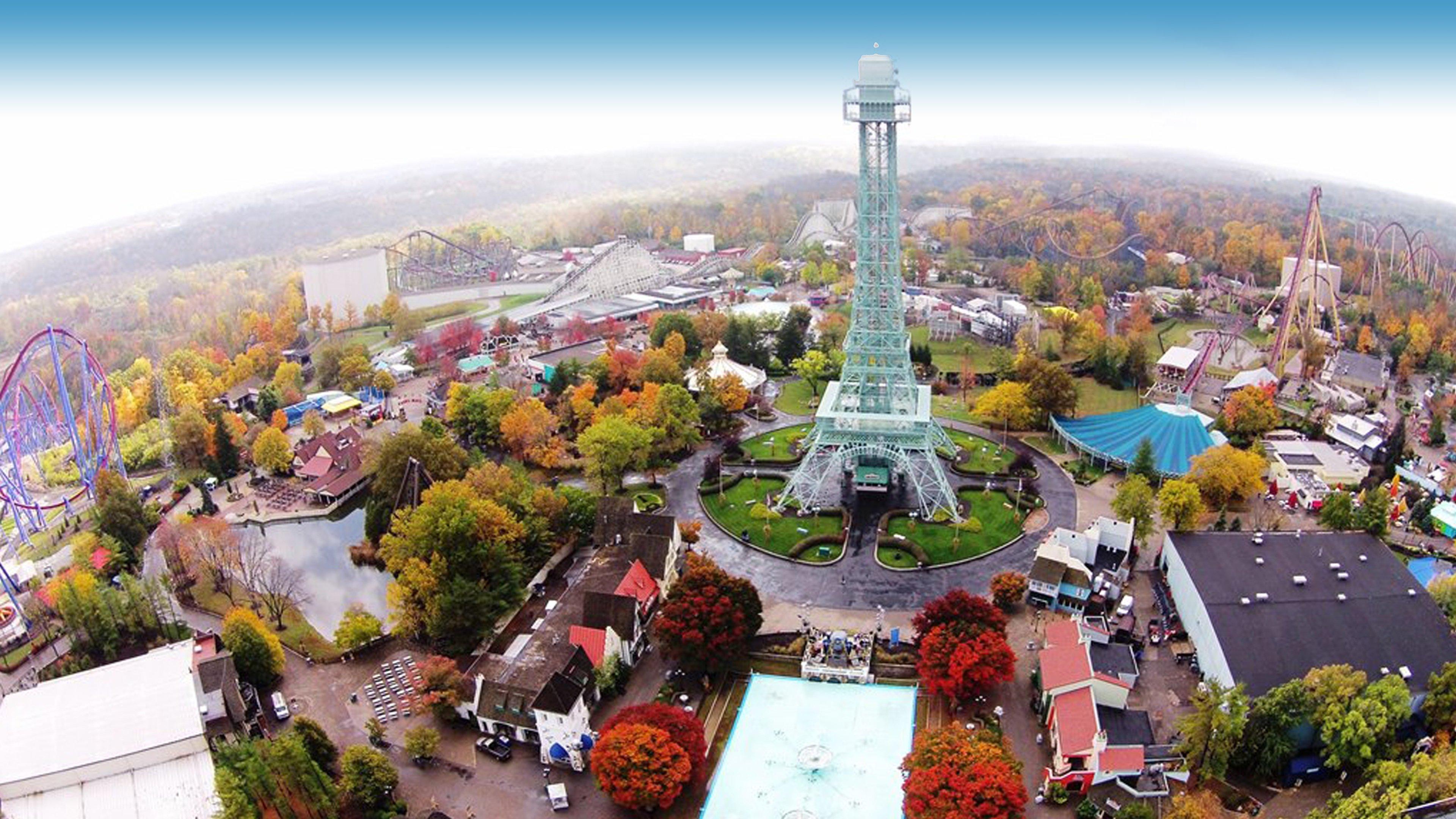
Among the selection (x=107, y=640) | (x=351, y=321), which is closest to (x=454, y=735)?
(x=107, y=640)

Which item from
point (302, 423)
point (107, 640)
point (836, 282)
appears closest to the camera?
point (107, 640)

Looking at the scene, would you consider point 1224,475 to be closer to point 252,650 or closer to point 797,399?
point 797,399

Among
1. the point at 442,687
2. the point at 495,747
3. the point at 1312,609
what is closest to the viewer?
the point at 495,747

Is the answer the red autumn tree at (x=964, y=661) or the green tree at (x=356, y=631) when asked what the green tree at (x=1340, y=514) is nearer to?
the red autumn tree at (x=964, y=661)

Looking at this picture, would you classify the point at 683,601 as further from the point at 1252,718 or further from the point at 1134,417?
the point at 1134,417

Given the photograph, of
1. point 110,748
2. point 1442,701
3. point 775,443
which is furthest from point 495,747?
point 1442,701

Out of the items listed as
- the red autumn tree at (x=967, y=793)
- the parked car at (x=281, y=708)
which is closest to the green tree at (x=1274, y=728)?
the red autumn tree at (x=967, y=793)

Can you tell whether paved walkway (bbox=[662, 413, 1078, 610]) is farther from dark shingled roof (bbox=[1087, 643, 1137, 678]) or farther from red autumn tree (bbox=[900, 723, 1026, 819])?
red autumn tree (bbox=[900, 723, 1026, 819])
